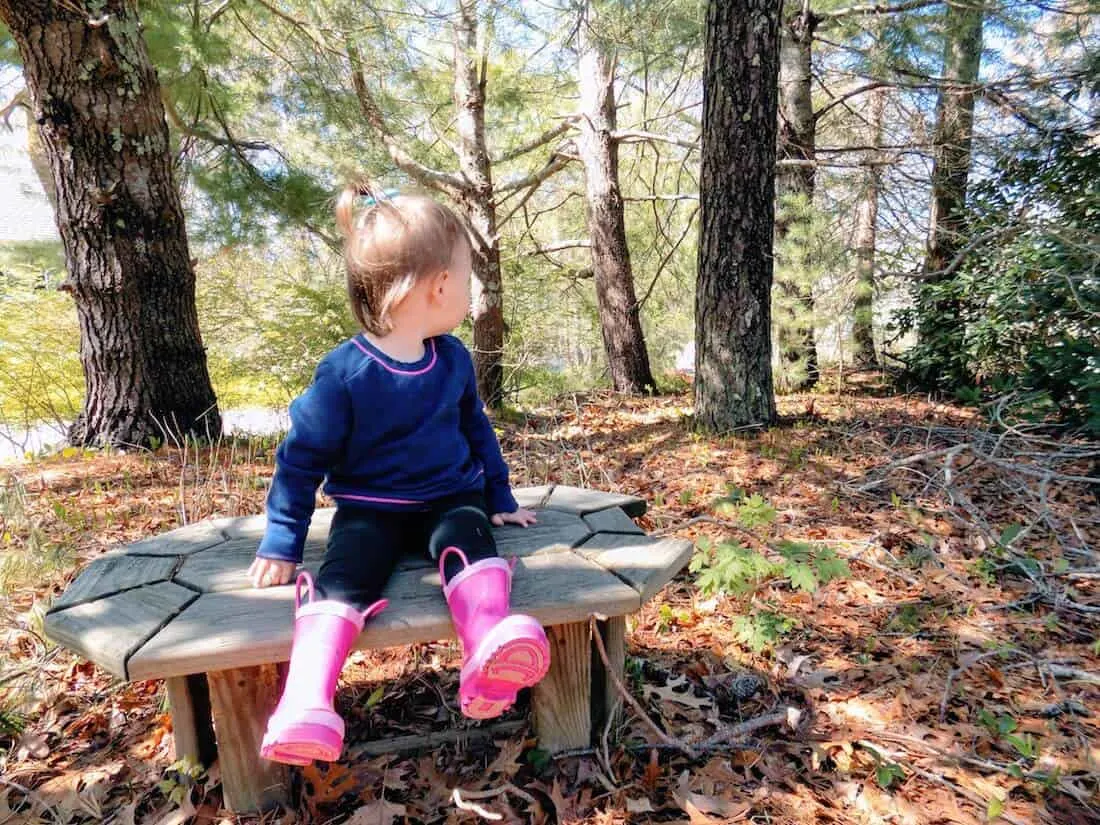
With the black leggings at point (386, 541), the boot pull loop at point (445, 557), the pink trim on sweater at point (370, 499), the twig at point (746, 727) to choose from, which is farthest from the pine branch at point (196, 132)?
the twig at point (746, 727)

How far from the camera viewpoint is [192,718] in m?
1.69

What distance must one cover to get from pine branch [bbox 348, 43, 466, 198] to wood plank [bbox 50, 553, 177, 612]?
526cm

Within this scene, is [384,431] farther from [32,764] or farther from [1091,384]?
[1091,384]

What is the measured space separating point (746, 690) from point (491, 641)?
3.67ft

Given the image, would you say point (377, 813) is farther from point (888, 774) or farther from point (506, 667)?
point (888, 774)

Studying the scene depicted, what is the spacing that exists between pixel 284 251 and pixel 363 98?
8.00 ft

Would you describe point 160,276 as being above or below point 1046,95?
below

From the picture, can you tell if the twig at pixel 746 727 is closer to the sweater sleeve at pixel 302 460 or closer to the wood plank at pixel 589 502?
the wood plank at pixel 589 502

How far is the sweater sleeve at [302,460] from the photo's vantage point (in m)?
1.69

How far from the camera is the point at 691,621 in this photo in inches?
99.0

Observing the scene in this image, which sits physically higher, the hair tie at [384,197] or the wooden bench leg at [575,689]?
the hair tie at [384,197]

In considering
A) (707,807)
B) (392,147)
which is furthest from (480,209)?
(707,807)

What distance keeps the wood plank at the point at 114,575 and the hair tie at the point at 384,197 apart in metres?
1.19

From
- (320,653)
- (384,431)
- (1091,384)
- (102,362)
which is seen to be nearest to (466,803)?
(320,653)
